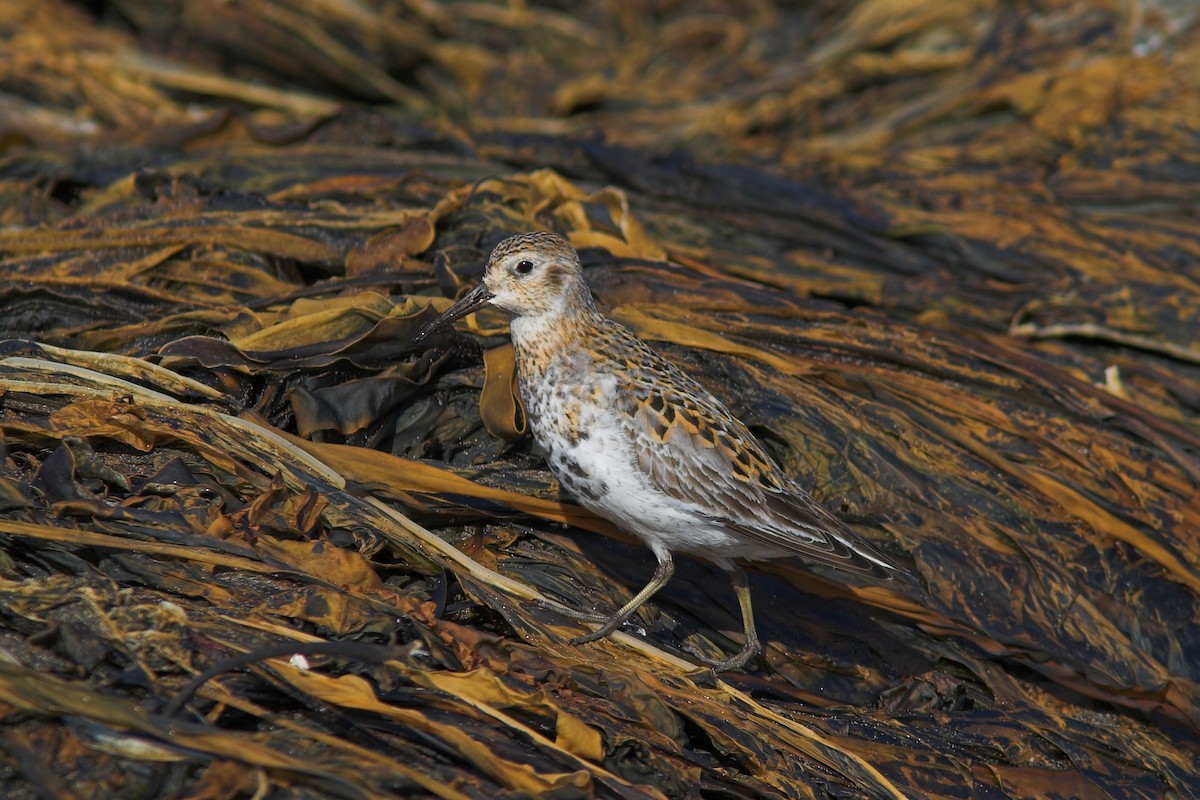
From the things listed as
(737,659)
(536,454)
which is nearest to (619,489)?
(536,454)

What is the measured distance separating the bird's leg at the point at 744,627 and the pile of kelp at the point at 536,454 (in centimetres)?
6

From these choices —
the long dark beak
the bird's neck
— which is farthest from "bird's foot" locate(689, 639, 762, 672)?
the long dark beak

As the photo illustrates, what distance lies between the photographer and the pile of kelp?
8.02 ft

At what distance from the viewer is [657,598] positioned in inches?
134

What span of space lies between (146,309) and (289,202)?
3.14 ft

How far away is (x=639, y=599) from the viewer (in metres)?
3.23

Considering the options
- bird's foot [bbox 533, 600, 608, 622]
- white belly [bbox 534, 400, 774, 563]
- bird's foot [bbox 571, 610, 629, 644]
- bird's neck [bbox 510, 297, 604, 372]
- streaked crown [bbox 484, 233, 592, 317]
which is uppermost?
streaked crown [bbox 484, 233, 592, 317]

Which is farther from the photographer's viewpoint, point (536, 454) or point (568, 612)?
point (536, 454)

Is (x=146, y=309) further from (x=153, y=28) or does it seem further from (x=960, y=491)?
(x=153, y=28)

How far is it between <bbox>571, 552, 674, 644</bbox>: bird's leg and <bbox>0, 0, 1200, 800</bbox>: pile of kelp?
0.20 feet

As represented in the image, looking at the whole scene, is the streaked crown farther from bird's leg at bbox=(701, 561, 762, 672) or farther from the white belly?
bird's leg at bbox=(701, 561, 762, 672)

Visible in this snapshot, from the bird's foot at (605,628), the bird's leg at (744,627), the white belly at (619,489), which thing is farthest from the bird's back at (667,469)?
the bird's foot at (605,628)

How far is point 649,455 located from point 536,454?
487mm

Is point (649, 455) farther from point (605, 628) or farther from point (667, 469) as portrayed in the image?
point (605, 628)
